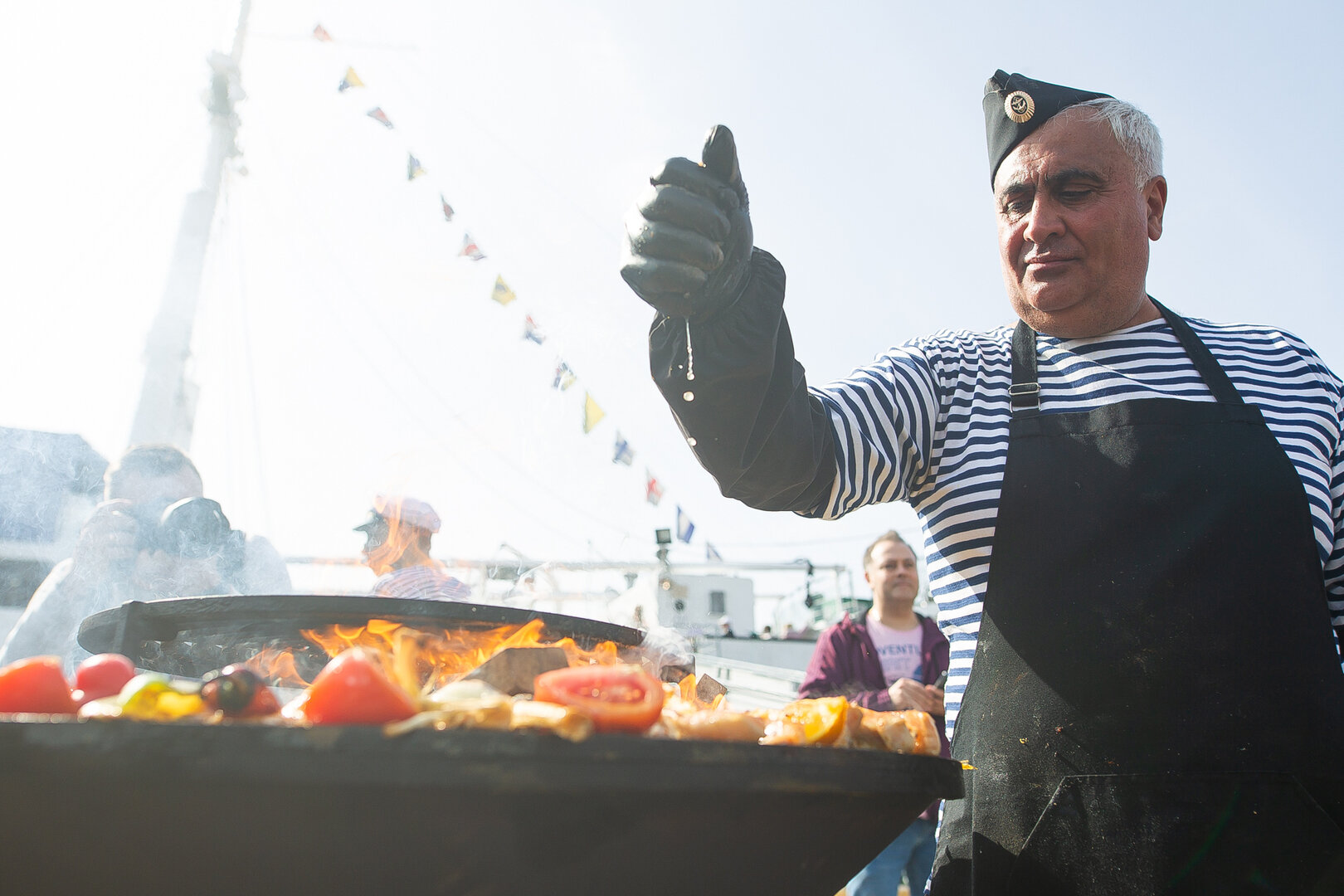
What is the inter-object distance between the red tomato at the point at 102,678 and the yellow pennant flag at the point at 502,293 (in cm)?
865

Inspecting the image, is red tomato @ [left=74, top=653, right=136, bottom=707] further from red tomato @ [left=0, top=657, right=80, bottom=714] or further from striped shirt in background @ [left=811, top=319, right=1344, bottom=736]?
striped shirt in background @ [left=811, top=319, right=1344, bottom=736]

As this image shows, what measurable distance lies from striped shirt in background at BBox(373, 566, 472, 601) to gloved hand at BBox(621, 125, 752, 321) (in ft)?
7.34

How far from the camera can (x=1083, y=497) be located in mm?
1654

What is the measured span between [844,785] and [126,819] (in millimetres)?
707

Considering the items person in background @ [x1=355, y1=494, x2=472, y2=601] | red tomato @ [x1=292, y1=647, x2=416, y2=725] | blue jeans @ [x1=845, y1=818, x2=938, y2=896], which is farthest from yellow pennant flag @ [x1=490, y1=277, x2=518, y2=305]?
red tomato @ [x1=292, y1=647, x2=416, y2=725]

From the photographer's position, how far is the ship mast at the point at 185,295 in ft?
32.3

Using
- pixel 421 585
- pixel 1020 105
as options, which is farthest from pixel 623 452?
pixel 1020 105

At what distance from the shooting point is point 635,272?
4.08ft

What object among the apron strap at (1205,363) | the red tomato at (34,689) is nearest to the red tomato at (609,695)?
the red tomato at (34,689)

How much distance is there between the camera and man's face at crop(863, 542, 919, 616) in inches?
181

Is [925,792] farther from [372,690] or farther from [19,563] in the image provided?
[19,563]

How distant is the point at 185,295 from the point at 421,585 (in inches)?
364

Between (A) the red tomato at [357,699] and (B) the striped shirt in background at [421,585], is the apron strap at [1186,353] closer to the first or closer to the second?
(A) the red tomato at [357,699]

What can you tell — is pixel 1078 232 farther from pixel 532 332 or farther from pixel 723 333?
pixel 532 332
